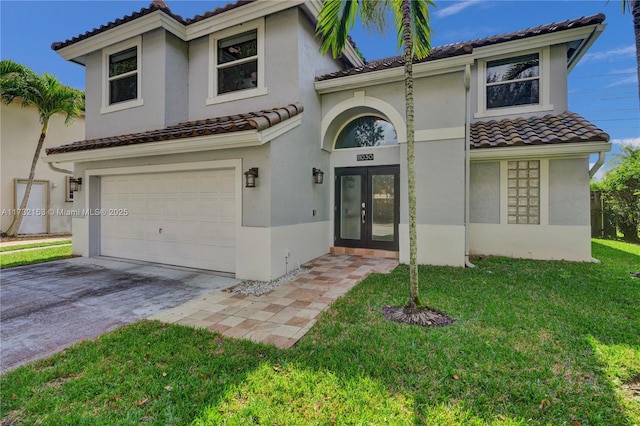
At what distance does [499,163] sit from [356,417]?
9.75 meters

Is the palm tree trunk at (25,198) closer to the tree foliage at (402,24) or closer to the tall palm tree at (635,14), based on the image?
the tree foliage at (402,24)

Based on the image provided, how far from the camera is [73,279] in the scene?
7.44 metres

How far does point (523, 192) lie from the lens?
9.63 meters

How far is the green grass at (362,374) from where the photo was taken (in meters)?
2.78

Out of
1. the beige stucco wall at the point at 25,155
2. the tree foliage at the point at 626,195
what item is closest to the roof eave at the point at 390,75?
the tree foliage at the point at 626,195

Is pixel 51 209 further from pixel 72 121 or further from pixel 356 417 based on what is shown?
pixel 356 417

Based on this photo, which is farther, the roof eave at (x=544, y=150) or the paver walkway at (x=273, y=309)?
the roof eave at (x=544, y=150)

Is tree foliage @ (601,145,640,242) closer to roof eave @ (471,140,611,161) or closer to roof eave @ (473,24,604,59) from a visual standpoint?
roof eave @ (471,140,611,161)

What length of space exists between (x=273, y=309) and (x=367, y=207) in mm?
5602

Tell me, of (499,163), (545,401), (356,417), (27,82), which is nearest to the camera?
(356,417)

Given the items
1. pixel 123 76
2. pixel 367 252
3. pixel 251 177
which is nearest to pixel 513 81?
pixel 367 252

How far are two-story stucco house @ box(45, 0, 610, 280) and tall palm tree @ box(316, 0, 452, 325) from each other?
212cm

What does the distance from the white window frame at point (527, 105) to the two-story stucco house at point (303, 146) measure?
1.9 inches

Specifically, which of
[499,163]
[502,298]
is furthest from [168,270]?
[499,163]
